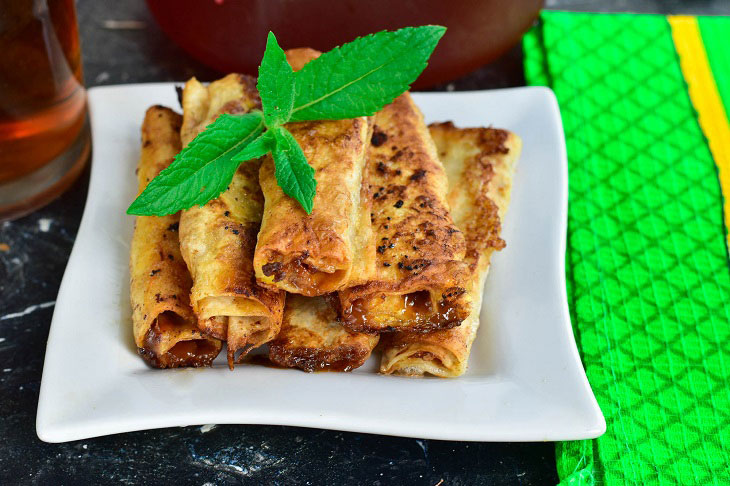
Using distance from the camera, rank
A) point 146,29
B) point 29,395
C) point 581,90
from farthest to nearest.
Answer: point 146,29, point 581,90, point 29,395

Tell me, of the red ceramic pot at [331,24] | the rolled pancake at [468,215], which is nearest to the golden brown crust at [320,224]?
the rolled pancake at [468,215]

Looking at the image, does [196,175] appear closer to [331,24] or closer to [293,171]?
[293,171]

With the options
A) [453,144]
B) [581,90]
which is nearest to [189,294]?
[453,144]

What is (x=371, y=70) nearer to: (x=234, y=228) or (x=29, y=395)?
(x=234, y=228)

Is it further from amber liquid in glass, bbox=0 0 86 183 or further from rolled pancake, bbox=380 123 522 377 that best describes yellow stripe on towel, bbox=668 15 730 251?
amber liquid in glass, bbox=0 0 86 183

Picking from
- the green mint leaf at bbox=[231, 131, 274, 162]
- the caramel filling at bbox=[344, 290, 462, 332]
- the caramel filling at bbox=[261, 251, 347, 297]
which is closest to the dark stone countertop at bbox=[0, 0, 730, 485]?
the caramel filling at bbox=[344, 290, 462, 332]

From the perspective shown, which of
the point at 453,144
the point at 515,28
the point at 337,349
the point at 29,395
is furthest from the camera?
the point at 515,28

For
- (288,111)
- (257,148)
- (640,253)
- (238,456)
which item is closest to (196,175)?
(257,148)
